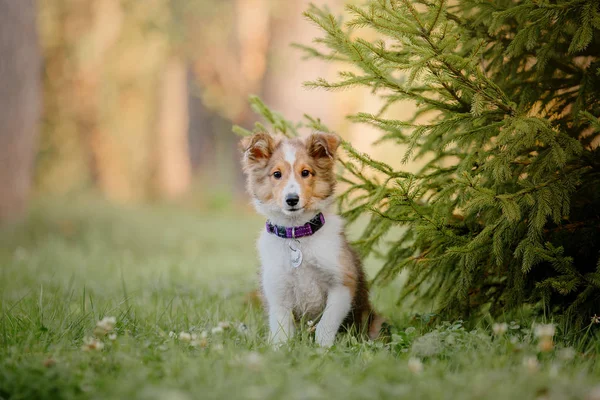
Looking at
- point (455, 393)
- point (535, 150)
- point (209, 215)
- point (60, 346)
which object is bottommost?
point (209, 215)

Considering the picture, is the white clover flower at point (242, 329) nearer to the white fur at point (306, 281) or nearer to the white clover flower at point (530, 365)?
the white fur at point (306, 281)

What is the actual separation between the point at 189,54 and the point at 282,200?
51.9 feet

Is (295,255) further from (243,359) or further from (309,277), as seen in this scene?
(243,359)

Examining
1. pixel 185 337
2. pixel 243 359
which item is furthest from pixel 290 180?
pixel 243 359

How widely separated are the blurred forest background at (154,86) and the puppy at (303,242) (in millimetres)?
10188

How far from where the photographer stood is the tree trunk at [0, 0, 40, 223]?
9906 millimetres

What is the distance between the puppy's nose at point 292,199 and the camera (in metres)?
3.76

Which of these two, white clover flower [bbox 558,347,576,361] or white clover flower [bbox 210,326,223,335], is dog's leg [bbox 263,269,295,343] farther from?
white clover flower [bbox 558,347,576,361]

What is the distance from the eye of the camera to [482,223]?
3.86 meters

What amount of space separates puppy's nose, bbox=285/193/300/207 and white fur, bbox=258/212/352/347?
0.74 feet

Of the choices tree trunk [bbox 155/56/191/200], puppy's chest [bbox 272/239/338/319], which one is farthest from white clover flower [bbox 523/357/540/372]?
tree trunk [bbox 155/56/191/200]

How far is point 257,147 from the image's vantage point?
4.11m

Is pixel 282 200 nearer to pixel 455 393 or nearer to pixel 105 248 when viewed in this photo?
pixel 455 393

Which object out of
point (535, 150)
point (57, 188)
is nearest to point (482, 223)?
point (535, 150)
